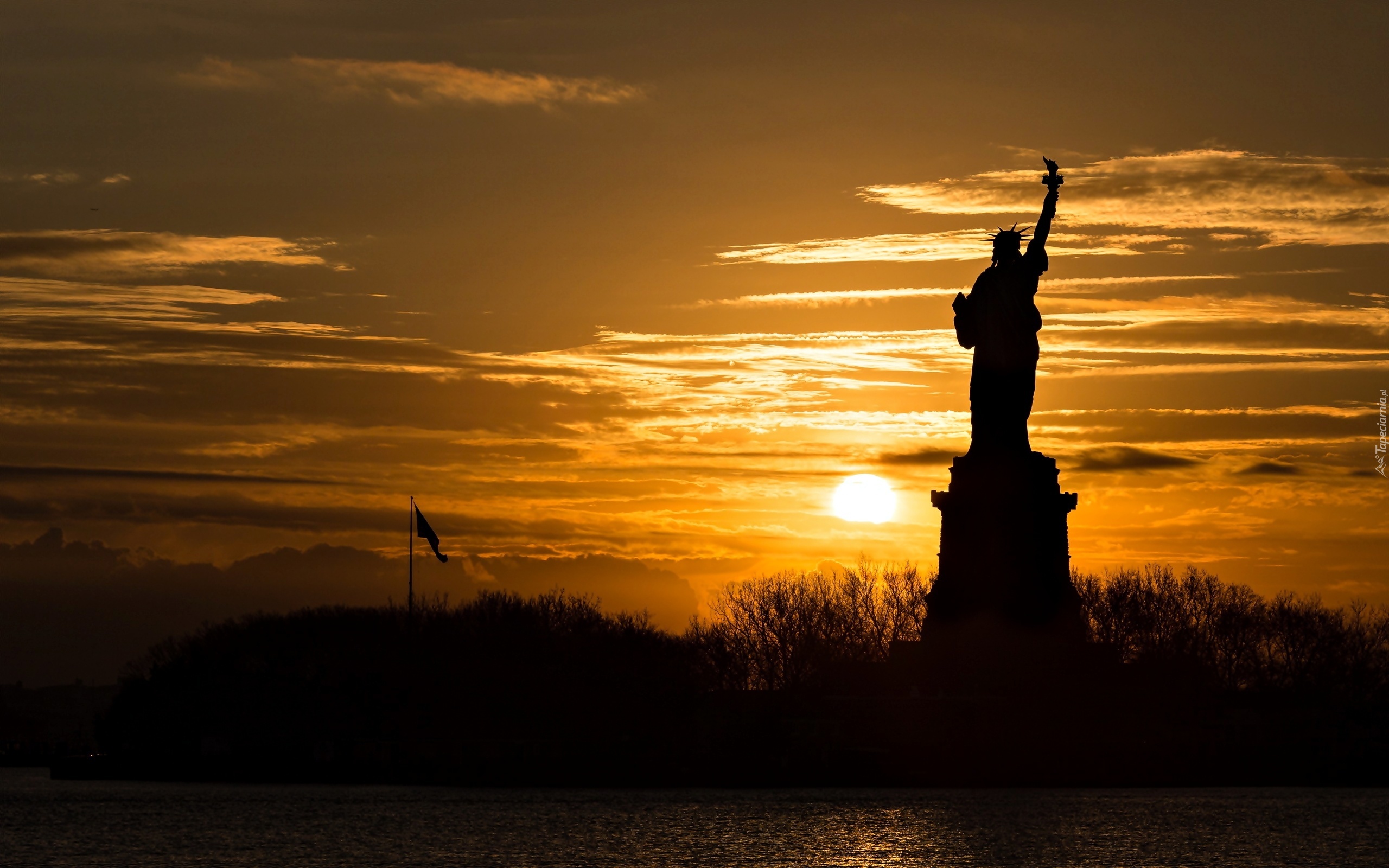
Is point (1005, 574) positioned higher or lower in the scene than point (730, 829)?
higher

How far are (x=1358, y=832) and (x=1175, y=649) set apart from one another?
2885cm

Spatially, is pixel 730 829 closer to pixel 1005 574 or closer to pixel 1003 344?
pixel 1005 574

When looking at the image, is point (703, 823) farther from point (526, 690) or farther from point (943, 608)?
point (526, 690)

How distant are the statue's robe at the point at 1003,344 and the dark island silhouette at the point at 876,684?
2.8 inches

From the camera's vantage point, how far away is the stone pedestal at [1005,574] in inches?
2020

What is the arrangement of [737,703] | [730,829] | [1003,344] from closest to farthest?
[730,829], [1003,344], [737,703]

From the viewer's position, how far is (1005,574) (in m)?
51.3

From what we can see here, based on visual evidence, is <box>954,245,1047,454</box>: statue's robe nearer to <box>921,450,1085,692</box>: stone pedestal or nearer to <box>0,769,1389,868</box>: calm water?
<box>921,450,1085,692</box>: stone pedestal

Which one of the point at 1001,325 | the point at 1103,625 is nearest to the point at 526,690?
the point at 1103,625

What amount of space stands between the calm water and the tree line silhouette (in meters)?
1.69

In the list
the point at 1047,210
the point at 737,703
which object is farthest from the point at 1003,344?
the point at 737,703

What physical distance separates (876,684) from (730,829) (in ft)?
31.2

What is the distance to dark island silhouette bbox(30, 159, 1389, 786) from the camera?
52.5 m

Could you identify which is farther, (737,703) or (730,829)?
(737,703)
